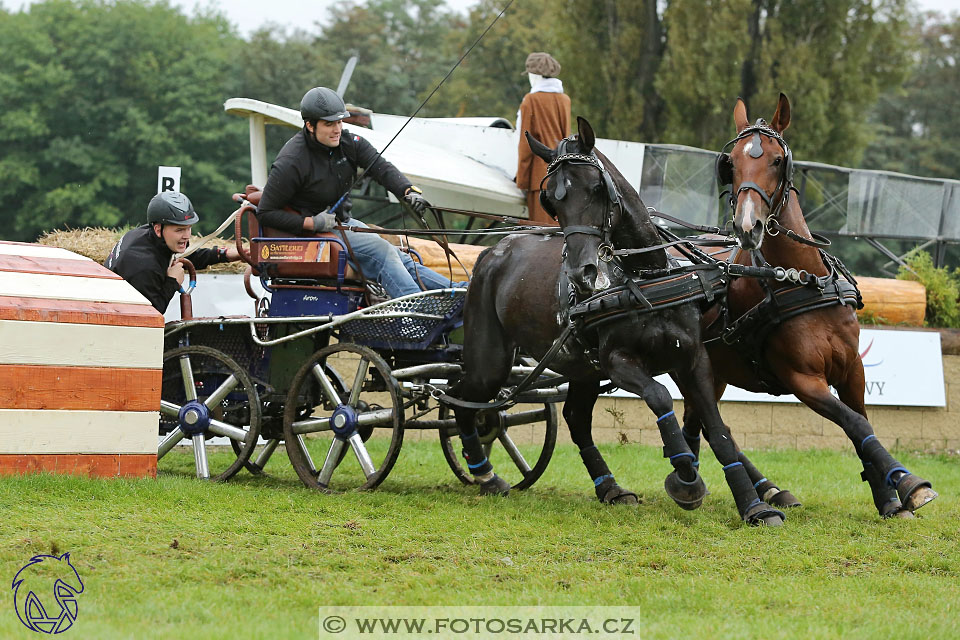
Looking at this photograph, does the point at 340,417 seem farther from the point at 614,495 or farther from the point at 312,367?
the point at 614,495

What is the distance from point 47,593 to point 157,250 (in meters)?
4.06

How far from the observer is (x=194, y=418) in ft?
25.7

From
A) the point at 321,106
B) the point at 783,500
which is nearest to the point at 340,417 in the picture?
the point at 321,106

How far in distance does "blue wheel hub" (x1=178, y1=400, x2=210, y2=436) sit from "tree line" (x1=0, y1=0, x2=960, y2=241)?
644 inches

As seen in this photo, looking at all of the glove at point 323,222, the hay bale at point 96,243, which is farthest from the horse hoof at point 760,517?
the hay bale at point 96,243

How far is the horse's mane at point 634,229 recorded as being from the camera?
20.9 ft

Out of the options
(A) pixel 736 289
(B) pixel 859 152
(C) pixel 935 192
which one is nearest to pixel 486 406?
(A) pixel 736 289

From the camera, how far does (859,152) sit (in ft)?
79.4

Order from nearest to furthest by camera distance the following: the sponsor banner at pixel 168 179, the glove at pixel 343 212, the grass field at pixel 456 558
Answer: the grass field at pixel 456 558 → the glove at pixel 343 212 → the sponsor banner at pixel 168 179

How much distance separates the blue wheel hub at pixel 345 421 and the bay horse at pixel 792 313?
2.21 metres

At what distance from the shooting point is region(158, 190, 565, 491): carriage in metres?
7.48

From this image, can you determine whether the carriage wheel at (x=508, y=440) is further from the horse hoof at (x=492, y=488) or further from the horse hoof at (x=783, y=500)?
the horse hoof at (x=783, y=500)

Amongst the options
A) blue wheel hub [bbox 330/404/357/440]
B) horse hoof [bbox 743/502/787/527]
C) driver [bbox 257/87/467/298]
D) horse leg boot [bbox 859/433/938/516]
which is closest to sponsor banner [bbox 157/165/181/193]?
driver [bbox 257/87/467/298]

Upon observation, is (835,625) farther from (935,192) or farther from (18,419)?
(935,192)
